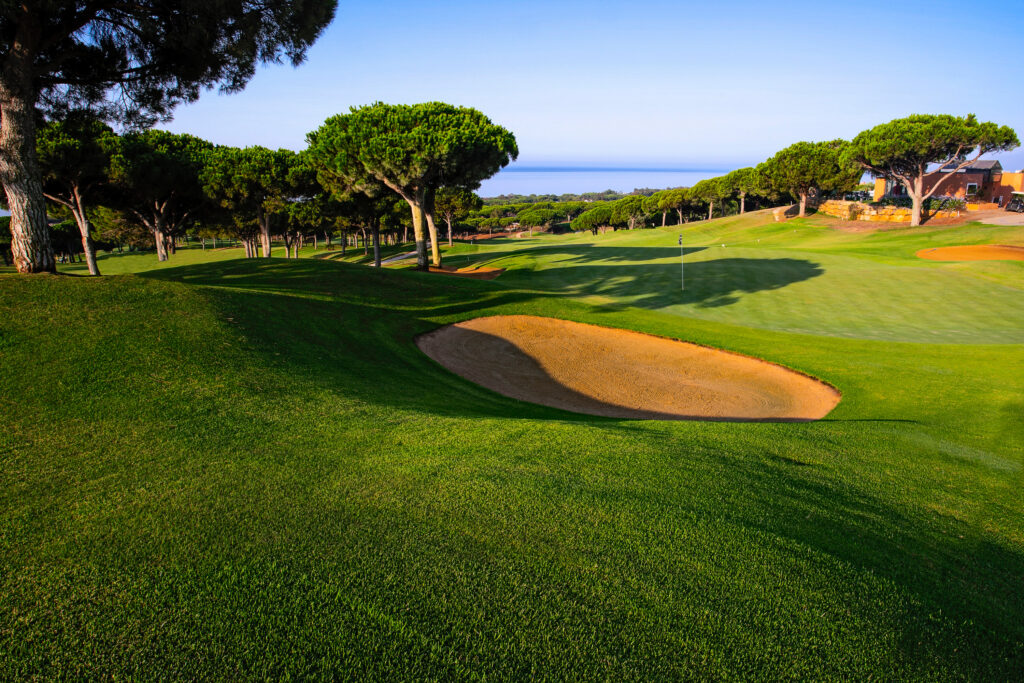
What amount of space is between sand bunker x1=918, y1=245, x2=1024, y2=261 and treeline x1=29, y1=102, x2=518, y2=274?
3496cm

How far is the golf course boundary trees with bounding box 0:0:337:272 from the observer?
12859 mm

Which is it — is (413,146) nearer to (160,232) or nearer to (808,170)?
(160,232)

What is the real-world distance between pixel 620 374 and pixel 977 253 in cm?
4043

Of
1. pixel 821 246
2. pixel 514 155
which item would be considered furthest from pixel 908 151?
pixel 514 155

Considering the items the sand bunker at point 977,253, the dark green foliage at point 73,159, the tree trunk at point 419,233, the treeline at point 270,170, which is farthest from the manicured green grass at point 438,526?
the sand bunker at point 977,253

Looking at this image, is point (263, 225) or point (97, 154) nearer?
point (97, 154)

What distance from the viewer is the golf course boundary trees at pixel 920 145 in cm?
5253

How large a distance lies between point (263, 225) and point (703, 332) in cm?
4089

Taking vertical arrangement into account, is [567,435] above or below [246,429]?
below

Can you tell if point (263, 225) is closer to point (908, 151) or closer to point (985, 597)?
point (985, 597)

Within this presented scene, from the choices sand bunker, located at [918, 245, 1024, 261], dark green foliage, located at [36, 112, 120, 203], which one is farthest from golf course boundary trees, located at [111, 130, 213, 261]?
sand bunker, located at [918, 245, 1024, 261]

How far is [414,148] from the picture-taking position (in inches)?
1321

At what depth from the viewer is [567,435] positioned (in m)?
8.74

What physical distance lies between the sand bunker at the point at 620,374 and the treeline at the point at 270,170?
59.9ft
